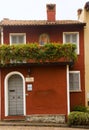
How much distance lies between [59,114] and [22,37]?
284 inches

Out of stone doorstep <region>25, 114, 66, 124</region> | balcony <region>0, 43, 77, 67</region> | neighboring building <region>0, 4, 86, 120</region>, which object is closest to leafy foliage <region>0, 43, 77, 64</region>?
balcony <region>0, 43, 77, 67</region>

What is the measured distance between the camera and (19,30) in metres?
27.2

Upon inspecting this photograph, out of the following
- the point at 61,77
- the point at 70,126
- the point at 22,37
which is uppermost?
the point at 22,37

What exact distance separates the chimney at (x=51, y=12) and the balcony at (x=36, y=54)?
5136mm

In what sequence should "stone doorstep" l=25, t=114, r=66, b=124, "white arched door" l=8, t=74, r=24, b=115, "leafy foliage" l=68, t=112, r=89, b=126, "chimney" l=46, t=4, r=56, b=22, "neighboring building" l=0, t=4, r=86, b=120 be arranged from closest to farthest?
"leafy foliage" l=68, t=112, r=89, b=126
"stone doorstep" l=25, t=114, r=66, b=124
"neighboring building" l=0, t=4, r=86, b=120
"white arched door" l=8, t=74, r=24, b=115
"chimney" l=46, t=4, r=56, b=22

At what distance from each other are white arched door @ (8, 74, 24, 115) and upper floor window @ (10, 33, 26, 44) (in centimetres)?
352

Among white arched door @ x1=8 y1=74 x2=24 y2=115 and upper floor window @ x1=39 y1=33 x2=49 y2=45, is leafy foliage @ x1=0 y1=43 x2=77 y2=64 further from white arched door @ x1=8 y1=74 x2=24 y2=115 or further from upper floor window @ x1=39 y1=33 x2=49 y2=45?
upper floor window @ x1=39 y1=33 x2=49 y2=45

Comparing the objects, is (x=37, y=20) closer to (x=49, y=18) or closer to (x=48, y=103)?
(x=49, y=18)

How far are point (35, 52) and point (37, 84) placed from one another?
2.23 meters

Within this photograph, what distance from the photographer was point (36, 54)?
23.8m

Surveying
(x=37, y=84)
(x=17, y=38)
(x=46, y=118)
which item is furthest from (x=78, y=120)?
(x=17, y=38)

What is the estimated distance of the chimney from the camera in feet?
93.4

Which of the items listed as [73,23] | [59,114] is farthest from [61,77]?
[73,23]

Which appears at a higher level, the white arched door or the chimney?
the chimney
